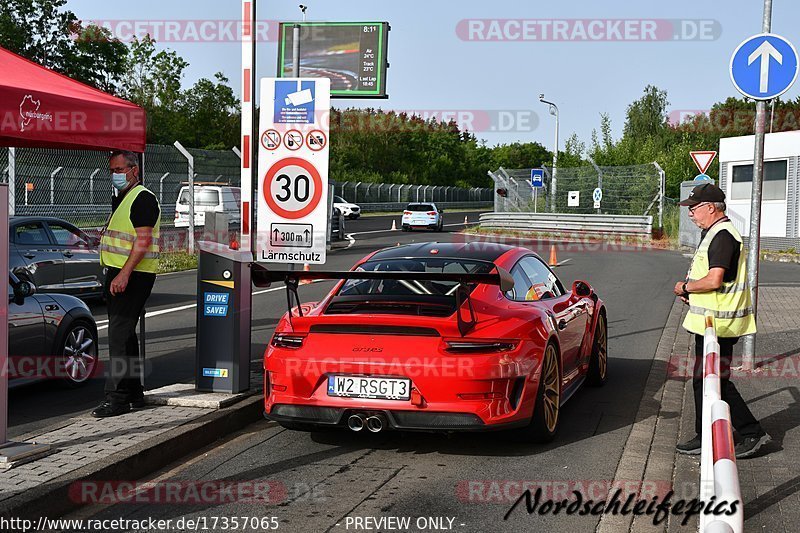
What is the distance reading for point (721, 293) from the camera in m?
6.35

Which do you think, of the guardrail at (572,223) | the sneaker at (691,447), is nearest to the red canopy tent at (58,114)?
the sneaker at (691,447)

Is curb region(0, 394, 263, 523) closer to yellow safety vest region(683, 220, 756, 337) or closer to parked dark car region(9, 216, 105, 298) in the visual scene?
yellow safety vest region(683, 220, 756, 337)

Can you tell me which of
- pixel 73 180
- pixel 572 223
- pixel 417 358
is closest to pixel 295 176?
pixel 417 358

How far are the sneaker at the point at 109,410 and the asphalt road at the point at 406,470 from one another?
0.83 m

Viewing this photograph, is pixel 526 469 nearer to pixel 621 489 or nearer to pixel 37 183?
pixel 621 489

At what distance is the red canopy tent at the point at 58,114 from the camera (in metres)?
6.72

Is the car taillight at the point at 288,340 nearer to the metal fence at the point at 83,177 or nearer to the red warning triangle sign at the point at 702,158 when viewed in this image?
the metal fence at the point at 83,177

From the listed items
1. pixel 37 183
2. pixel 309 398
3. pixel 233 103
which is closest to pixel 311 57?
pixel 37 183

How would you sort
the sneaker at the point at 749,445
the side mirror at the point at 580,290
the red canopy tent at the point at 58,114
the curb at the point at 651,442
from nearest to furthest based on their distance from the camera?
the curb at the point at 651,442 → the sneaker at the point at 749,445 → the red canopy tent at the point at 58,114 → the side mirror at the point at 580,290

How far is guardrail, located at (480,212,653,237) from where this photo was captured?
37156 millimetres

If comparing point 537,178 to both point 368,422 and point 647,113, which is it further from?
point 647,113

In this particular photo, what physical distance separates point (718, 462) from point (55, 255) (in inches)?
467

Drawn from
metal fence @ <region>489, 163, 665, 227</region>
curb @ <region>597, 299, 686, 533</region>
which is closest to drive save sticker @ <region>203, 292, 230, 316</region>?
curb @ <region>597, 299, 686, 533</region>

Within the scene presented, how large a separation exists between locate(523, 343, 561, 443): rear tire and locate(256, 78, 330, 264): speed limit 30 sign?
6.31 ft
